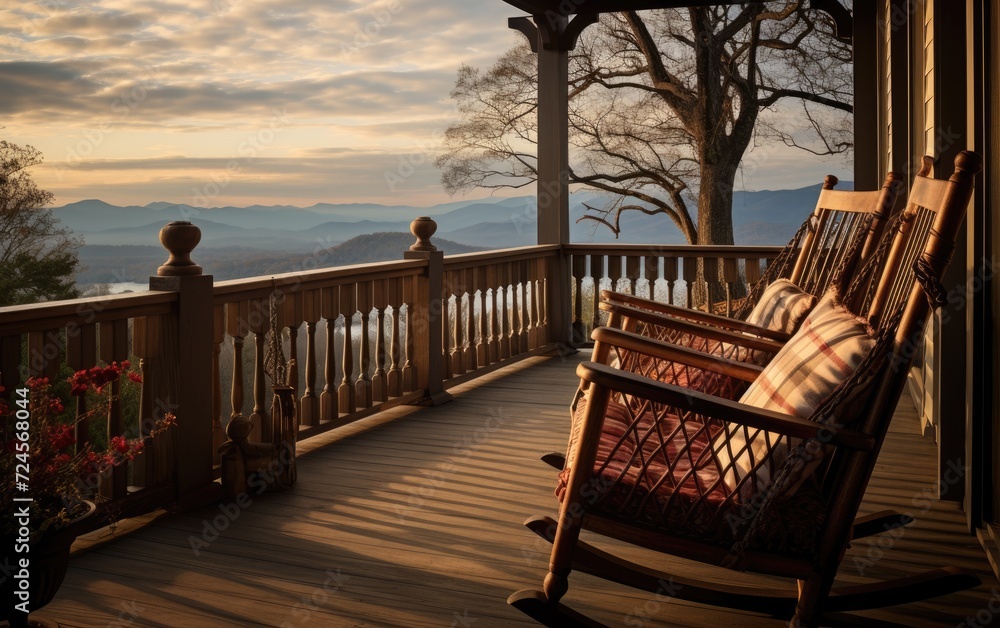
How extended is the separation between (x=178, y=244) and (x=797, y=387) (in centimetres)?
207

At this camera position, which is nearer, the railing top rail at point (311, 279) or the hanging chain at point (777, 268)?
the railing top rail at point (311, 279)

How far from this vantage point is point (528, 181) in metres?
11.8

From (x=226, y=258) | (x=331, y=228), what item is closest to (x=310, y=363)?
(x=226, y=258)

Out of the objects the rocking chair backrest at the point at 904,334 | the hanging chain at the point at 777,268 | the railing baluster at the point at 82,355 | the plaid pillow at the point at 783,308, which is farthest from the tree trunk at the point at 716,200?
the rocking chair backrest at the point at 904,334

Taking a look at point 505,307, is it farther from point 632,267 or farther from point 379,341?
point 379,341

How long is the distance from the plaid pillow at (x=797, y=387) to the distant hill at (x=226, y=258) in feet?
Answer: 18.0

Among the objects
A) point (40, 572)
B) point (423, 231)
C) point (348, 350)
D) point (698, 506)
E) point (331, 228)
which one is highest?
point (331, 228)

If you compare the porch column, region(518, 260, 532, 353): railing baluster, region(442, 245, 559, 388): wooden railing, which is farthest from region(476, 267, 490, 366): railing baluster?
the porch column

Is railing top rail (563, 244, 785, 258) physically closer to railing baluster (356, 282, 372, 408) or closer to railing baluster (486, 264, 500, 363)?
railing baluster (486, 264, 500, 363)

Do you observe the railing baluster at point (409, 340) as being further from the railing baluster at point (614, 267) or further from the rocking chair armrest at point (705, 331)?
the railing baluster at point (614, 267)

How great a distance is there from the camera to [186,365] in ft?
9.52

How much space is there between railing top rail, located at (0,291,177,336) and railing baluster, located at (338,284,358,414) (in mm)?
1103

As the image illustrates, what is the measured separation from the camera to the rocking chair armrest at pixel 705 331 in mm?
2691

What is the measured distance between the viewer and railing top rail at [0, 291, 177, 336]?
2344mm
